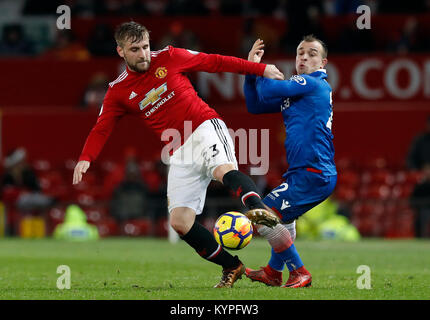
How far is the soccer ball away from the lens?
8117mm

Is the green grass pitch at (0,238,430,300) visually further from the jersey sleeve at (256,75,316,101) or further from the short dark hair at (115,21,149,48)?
the short dark hair at (115,21,149,48)

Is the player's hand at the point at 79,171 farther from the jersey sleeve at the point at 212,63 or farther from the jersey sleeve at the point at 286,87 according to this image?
the jersey sleeve at the point at 286,87

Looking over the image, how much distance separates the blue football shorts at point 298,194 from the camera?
329 inches

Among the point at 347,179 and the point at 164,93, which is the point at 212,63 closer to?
the point at 164,93

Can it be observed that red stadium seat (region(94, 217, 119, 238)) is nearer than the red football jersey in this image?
No

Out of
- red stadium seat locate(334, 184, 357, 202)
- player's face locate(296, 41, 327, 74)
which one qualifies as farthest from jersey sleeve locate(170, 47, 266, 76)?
red stadium seat locate(334, 184, 357, 202)

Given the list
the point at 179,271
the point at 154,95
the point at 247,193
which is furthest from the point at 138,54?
the point at 179,271

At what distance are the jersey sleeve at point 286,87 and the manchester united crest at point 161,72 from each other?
2.87ft

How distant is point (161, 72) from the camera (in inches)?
335

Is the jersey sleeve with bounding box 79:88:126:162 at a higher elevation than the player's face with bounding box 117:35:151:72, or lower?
lower

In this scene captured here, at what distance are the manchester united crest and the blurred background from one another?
1075 cm

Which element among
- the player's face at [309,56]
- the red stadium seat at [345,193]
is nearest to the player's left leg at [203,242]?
the player's face at [309,56]
